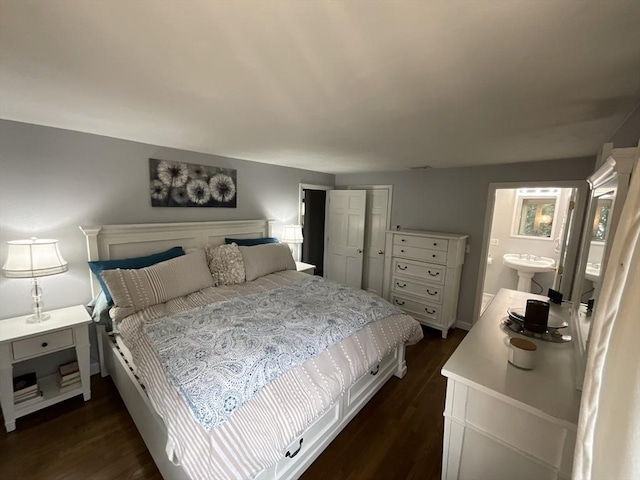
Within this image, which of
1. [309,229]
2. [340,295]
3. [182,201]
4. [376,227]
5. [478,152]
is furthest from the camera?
[309,229]

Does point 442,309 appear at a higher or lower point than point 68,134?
lower

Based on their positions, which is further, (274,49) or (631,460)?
(274,49)

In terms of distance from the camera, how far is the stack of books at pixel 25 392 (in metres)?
→ 1.83

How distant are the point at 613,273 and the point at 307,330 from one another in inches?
56.3

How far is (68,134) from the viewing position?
82.7 inches

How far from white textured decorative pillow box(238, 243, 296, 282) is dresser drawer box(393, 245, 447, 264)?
4.80ft

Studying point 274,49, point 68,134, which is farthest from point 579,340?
point 68,134

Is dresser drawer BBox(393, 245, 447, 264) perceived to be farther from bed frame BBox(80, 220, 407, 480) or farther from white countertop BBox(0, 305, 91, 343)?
white countertop BBox(0, 305, 91, 343)

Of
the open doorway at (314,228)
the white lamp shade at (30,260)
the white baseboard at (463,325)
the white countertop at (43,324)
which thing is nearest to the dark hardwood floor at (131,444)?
the white countertop at (43,324)

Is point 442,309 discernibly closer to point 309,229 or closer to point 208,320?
point 208,320

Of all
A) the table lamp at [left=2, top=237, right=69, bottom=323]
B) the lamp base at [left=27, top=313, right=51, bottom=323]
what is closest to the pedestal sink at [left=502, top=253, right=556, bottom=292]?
the table lamp at [left=2, top=237, right=69, bottom=323]

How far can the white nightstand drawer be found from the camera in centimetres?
175

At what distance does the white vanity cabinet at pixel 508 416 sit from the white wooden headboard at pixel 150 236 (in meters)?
2.67

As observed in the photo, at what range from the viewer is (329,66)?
3.47ft
